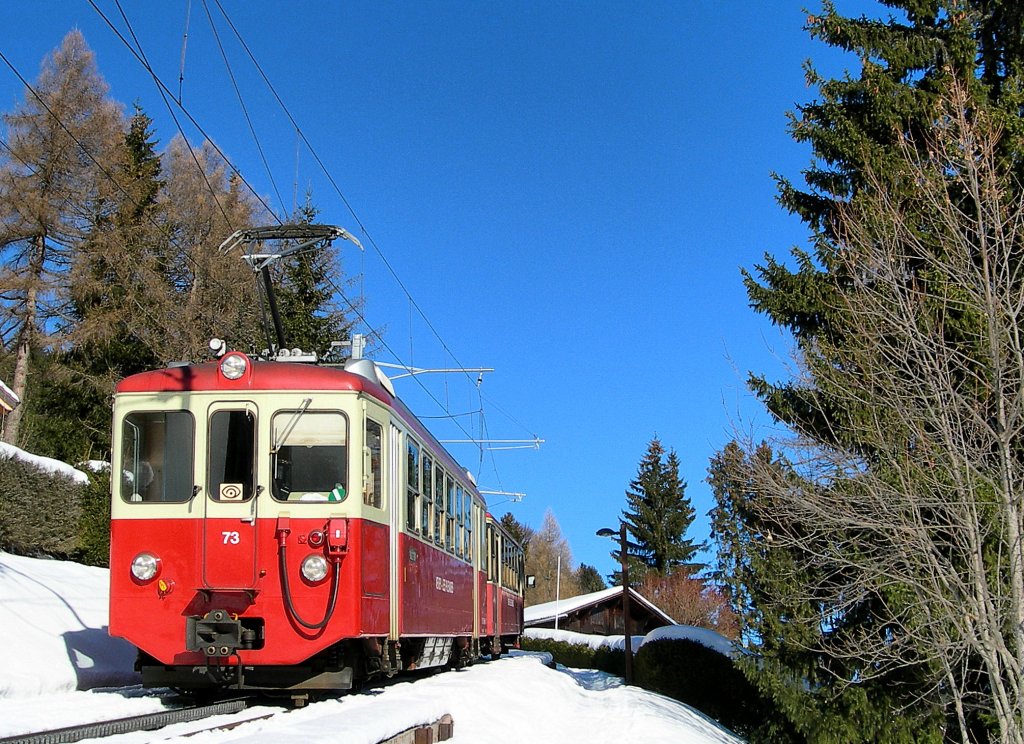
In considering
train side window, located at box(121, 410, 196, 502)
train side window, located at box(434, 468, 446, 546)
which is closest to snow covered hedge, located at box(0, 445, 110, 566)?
train side window, located at box(434, 468, 446, 546)

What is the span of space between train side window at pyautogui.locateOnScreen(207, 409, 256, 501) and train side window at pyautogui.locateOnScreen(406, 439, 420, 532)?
1926 mm

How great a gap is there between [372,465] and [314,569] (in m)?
1.11

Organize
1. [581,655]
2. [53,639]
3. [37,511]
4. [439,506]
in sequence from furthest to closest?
[581,655] → [37,511] → [439,506] → [53,639]

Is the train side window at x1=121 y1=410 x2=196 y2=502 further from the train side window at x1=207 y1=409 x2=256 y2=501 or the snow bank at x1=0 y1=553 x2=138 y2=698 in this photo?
the snow bank at x1=0 y1=553 x2=138 y2=698

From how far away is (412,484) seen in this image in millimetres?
10453

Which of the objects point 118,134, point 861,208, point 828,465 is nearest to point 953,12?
point 861,208

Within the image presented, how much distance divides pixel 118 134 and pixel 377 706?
86.0 ft

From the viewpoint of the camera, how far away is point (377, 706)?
7770 millimetres

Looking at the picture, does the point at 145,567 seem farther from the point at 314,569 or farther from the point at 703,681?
the point at 703,681

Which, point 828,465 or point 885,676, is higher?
point 828,465

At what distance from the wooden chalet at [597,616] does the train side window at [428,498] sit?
128 feet

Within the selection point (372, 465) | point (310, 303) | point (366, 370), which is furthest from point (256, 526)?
point (310, 303)

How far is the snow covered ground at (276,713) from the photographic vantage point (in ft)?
22.1

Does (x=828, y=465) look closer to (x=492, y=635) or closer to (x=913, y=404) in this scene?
(x=913, y=404)
